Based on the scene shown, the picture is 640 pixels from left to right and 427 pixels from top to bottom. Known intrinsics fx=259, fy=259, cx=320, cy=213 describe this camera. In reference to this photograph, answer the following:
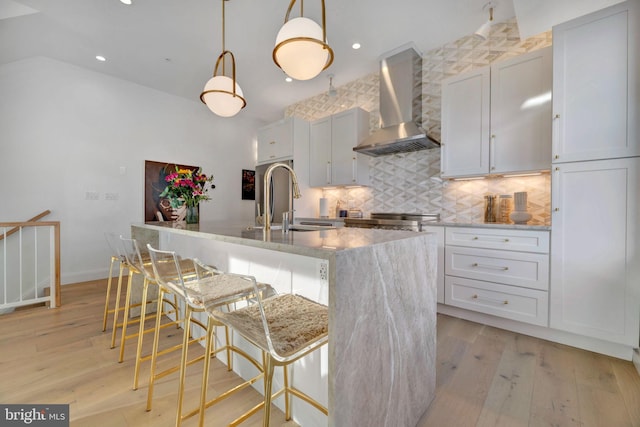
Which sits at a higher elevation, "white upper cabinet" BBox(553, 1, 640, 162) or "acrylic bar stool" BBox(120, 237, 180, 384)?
"white upper cabinet" BBox(553, 1, 640, 162)

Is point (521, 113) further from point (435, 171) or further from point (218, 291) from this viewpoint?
point (218, 291)

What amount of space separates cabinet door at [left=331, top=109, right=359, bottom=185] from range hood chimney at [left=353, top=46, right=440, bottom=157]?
298 mm

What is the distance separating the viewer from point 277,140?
4.23m

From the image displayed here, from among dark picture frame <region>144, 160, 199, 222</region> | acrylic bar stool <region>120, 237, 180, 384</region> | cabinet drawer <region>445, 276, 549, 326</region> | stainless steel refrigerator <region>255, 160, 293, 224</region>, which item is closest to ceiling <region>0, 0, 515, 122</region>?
dark picture frame <region>144, 160, 199, 222</region>

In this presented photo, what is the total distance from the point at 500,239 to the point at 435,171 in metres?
1.14

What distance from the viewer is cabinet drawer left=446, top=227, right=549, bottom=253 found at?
2051 millimetres

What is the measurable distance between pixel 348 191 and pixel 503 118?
82.8 inches

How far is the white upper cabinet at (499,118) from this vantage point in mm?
2223

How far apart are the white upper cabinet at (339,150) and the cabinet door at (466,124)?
113 centimetres

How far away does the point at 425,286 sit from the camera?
1.28m

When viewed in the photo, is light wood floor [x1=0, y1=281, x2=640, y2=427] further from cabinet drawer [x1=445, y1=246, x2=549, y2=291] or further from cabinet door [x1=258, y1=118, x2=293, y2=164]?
cabinet door [x1=258, y1=118, x2=293, y2=164]

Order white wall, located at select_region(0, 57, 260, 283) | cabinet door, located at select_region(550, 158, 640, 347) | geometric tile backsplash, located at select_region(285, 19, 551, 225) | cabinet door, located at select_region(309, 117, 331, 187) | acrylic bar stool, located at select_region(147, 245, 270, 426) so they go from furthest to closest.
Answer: cabinet door, located at select_region(309, 117, 331, 187) → white wall, located at select_region(0, 57, 260, 283) → geometric tile backsplash, located at select_region(285, 19, 551, 225) → cabinet door, located at select_region(550, 158, 640, 347) → acrylic bar stool, located at select_region(147, 245, 270, 426)

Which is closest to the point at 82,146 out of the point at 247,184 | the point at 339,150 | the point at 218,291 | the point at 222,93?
the point at 247,184

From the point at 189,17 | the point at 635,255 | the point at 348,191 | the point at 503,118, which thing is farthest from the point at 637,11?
the point at 189,17
